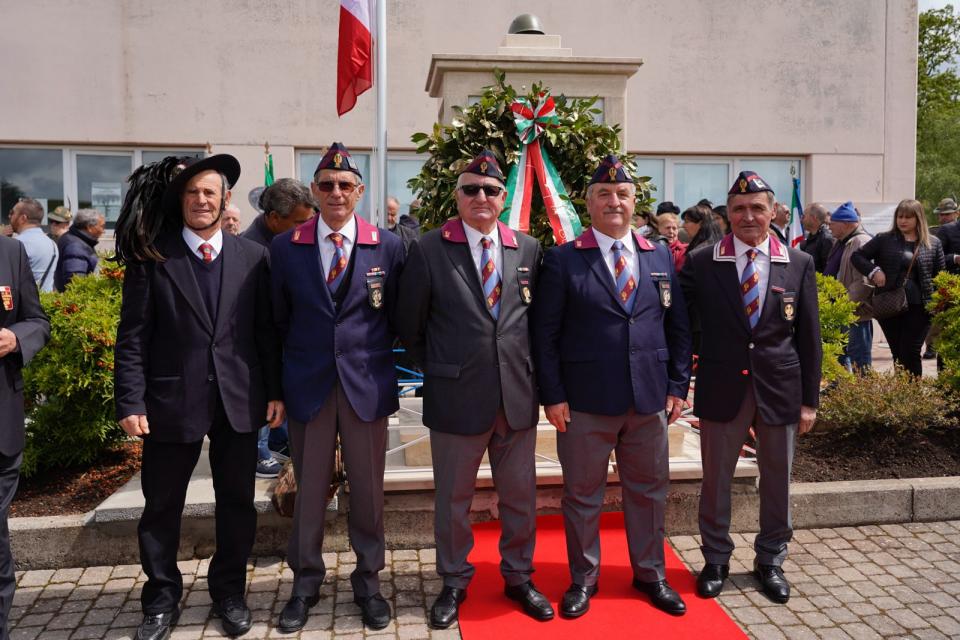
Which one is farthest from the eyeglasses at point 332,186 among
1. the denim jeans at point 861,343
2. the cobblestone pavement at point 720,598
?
the denim jeans at point 861,343

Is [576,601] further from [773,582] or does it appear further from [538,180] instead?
[538,180]

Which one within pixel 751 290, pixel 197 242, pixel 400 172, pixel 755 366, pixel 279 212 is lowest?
pixel 755 366

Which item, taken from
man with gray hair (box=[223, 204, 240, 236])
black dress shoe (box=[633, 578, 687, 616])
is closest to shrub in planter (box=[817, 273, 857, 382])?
black dress shoe (box=[633, 578, 687, 616])

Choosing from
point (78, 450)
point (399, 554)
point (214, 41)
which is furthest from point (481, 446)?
point (214, 41)

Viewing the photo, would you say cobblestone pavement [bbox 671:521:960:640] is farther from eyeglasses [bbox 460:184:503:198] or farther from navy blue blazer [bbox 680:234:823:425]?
eyeglasses [bbox 460:184:503:198]

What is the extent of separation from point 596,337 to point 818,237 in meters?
5.96

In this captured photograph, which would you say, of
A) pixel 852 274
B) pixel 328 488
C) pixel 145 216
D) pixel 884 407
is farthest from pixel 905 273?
pixel 145 216

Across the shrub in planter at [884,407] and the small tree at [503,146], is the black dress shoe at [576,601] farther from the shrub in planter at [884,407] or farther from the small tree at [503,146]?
the shrub in planter at [884,407]

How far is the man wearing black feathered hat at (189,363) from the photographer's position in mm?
3373

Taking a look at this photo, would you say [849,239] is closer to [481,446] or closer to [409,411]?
[409,411]

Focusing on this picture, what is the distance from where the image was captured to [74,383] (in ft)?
15.2

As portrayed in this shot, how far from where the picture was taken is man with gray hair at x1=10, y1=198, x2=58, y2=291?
6.99m

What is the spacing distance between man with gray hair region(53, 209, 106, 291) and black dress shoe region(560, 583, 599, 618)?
5620mm

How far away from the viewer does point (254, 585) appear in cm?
400
